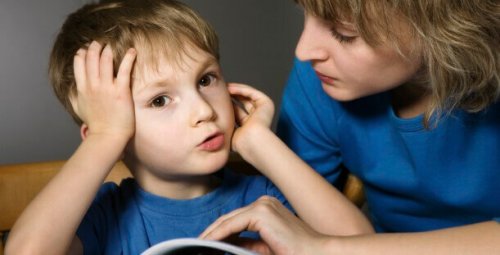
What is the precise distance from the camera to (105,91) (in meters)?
0.93

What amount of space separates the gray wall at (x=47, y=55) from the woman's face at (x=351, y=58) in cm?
79

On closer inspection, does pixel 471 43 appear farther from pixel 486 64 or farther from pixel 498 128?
pixel 498 128

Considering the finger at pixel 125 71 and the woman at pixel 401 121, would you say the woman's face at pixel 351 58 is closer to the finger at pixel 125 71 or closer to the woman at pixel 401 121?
the woman at pixel 401 121

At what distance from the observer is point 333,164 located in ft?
3.93

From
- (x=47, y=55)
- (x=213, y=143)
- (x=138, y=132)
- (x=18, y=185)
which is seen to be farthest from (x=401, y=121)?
(x=47, y=55)

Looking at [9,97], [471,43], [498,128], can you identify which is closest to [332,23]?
[471,43]

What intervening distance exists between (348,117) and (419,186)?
Result: 162 millimetres

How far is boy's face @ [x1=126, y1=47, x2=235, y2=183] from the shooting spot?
948 millimetres

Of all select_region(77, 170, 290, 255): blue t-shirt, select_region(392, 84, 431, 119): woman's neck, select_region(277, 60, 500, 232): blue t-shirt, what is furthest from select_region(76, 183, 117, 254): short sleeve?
select_region(392, 84, 431, 119): woman's neck

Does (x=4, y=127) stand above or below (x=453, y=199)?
below

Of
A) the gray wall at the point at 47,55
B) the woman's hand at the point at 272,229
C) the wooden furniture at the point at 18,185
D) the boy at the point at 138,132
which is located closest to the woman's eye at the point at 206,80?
the boy at the point at 138,132

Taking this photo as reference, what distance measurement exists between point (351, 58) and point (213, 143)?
0.23 metres

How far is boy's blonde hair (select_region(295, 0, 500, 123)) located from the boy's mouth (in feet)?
0.75

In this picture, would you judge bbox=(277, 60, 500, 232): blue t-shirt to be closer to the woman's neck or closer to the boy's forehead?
the woman's neck
